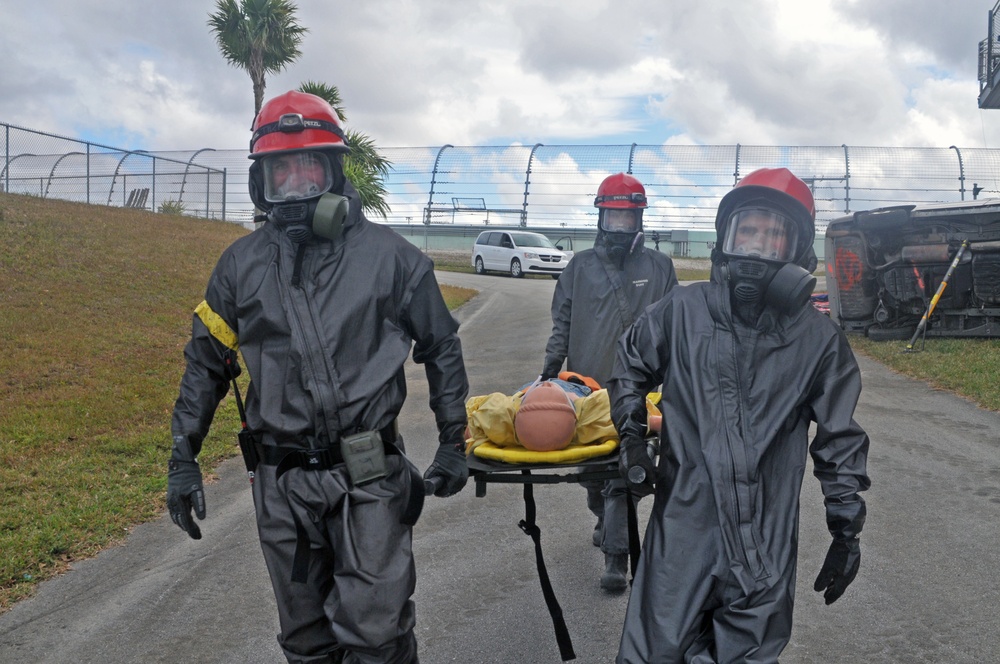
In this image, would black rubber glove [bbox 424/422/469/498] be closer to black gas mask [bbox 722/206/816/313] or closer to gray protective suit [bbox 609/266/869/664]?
gray protective suit [bbox 609/266/869/664]

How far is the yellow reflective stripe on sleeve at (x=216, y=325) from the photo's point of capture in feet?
10.3

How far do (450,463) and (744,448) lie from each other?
102cm

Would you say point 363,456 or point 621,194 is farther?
point 621,194

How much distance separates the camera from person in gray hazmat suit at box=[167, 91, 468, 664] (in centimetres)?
294

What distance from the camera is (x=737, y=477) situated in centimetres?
287

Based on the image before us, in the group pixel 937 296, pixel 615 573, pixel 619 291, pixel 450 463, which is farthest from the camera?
pixel 937 296

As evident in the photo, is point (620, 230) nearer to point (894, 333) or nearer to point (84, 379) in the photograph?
point (84, 379)

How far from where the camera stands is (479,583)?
490 cm

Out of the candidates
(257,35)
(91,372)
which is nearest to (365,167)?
(257,35)

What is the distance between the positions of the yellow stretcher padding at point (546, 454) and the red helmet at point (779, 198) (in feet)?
3.22

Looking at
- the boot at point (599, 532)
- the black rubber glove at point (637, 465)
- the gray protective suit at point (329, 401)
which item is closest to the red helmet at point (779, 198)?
the black rubber glove at point (637, 465)

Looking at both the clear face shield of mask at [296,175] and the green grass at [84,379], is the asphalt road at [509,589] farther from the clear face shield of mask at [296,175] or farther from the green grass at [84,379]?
the clear face shield of mask at [296,175]

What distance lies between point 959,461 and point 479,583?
4.46 meters

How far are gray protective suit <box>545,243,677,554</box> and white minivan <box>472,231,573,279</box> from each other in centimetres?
2132
